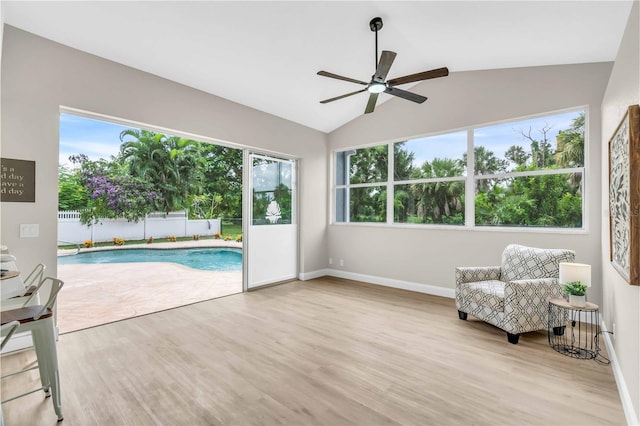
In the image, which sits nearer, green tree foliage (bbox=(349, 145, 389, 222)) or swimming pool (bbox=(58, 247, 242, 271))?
green tree foliage (bbox=(349, 145, 389, 222))

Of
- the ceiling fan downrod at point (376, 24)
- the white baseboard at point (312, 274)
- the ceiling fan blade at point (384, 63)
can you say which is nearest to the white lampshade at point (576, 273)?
the ceiling fan blade at point (384, 63)

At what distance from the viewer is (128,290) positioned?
481 centimetres

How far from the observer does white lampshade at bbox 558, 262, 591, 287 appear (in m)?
2.63

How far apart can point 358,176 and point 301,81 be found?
7.09 feet

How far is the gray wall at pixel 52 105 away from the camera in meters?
2.70

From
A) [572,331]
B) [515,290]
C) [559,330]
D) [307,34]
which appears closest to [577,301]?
[515,290]

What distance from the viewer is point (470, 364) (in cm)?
247

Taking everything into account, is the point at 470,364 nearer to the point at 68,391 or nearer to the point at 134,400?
the point at 134,400

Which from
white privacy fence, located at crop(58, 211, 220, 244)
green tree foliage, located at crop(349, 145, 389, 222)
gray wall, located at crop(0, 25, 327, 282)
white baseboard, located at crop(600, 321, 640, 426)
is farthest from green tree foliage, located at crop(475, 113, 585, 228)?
white privacy fence, located at crop(58, 211, 220, 244)

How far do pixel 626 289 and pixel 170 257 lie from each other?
31.1ft

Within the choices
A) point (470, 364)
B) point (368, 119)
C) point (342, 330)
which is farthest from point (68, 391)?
point (368, 119)

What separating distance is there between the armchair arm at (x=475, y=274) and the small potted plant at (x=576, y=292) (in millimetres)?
912

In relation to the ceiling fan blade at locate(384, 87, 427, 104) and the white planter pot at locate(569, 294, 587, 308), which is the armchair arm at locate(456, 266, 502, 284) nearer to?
the white planter pot at locate(569, 294, 587, 308)

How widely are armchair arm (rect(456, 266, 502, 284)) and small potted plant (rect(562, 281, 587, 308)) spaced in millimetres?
912
